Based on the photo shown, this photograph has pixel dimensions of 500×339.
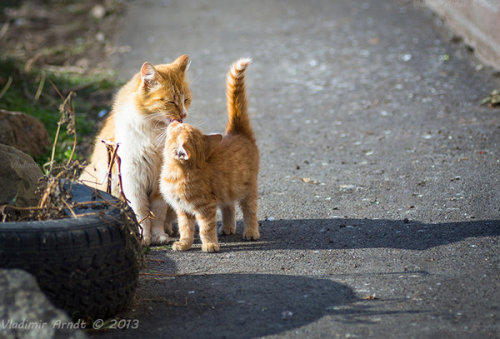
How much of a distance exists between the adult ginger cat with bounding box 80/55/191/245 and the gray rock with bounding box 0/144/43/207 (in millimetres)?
974

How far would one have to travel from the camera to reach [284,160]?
7.01 metres

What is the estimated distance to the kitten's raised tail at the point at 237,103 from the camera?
5172mm

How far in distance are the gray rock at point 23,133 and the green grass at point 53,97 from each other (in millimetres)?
144

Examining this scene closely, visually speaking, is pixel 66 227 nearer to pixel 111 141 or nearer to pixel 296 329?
pixel 296 329

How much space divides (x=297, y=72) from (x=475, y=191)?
205 inches

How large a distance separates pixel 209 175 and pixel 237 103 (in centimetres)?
71

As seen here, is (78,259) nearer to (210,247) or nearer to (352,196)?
Result: (210,247)

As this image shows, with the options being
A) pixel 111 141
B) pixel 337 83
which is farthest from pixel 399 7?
pixel 111 141

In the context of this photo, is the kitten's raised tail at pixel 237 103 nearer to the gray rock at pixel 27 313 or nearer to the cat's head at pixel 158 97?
the cat's head at pixel 158 97

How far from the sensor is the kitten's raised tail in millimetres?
5172

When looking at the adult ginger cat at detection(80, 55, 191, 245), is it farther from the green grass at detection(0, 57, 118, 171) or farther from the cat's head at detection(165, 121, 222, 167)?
the green grass at detection(0, 57, 118, 171)

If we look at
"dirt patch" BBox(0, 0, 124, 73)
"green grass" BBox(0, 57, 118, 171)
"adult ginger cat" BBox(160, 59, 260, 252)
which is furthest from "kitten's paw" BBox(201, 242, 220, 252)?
"dirt patch" BBox(0, 0, 124, 73)

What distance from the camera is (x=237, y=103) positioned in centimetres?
518

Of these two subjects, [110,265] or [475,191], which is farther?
[475,191]
